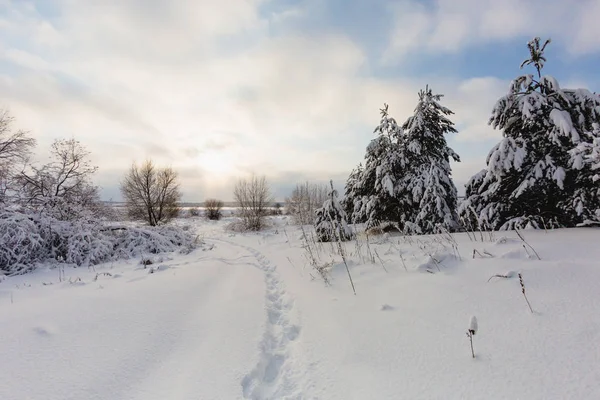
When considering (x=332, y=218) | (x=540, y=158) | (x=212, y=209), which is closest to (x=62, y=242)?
(x=332, y=218)

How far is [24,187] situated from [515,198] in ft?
55.6

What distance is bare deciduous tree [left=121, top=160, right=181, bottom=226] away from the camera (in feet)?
87.8

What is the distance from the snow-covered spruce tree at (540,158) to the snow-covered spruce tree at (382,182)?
2797mm

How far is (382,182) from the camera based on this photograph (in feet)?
30.3

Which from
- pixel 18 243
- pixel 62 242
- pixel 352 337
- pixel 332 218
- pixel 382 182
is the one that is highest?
pixel 382 182

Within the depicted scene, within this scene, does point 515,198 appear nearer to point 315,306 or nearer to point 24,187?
point 315,306

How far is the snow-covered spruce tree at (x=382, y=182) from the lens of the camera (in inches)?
375

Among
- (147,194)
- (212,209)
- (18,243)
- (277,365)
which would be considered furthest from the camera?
(212,209)

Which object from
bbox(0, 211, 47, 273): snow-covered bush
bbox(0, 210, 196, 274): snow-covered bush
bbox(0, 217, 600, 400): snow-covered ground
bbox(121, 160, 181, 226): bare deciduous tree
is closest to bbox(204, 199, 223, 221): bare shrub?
bbox(121, 160, 181, 226): bare deciduous tree

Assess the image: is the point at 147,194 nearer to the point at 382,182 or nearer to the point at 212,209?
the point at 212,209

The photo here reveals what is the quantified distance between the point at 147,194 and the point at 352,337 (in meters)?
28.8

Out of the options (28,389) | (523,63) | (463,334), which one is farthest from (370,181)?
(28,389)

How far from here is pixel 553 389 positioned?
1.60 meters

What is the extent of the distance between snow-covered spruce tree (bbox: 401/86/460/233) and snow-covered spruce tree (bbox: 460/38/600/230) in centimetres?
158
